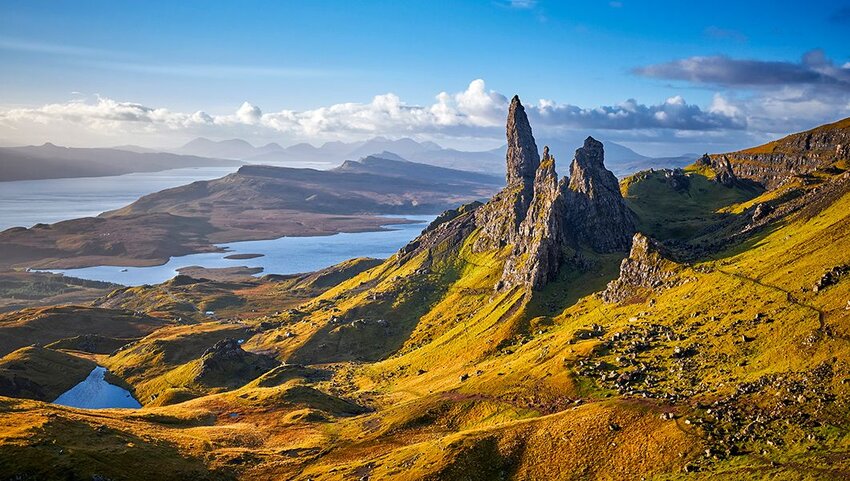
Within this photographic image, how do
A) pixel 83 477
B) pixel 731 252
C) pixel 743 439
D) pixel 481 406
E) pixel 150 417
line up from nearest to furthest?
1. pixel 743 439
2. pixel 83 477
3. pixel 481 406
4. pixel 150 417
5. pixel 731 252

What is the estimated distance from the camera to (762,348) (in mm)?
106125

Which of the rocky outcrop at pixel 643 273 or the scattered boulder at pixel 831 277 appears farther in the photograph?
the rocky outcrop at pixel 643 273

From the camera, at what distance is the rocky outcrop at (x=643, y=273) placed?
167 meters

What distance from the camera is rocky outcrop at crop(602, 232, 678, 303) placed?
547 feet

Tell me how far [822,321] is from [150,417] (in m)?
149

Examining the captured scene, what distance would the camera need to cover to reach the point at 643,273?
6752 inches

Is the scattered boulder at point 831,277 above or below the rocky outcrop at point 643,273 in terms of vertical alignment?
above

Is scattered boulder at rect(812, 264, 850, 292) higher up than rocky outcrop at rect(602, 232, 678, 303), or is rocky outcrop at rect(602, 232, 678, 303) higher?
scattered boulder at rect(812, 264, 850, 292)

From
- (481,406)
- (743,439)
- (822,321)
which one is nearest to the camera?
(743,439)

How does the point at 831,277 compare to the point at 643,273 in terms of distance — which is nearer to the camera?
the point at 831,277

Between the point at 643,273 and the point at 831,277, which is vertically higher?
the point at 831,277

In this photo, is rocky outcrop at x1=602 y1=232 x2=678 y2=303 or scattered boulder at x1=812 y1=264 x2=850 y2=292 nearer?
scattered boulder at x1=812 y1=264 x2=850 y2=292

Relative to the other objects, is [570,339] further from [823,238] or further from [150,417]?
[150,417]

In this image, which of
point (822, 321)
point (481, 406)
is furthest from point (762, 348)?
point (481, 406)
